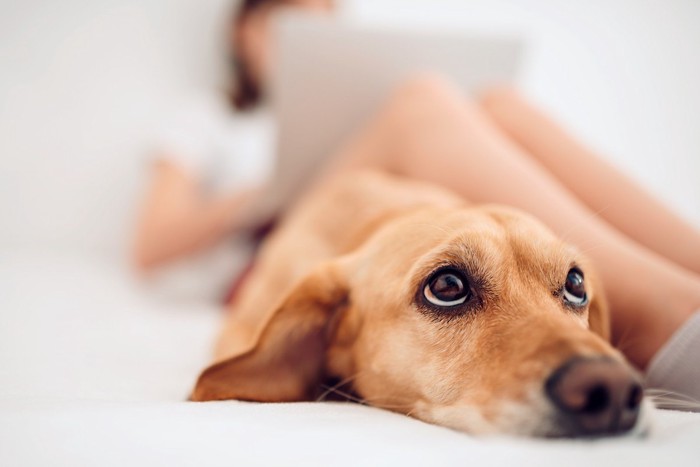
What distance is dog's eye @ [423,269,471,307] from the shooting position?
1062mm

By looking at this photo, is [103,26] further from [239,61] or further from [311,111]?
[311,111]

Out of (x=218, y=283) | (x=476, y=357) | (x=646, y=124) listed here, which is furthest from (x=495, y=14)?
(x=476, y=357)

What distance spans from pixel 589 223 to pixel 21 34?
136 inches

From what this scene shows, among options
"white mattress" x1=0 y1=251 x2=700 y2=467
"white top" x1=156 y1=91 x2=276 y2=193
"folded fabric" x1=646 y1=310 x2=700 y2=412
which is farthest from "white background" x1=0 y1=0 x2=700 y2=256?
"folded fabric" x1=646 y1=310 x2=700 y2=412

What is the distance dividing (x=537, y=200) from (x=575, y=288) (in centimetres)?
39

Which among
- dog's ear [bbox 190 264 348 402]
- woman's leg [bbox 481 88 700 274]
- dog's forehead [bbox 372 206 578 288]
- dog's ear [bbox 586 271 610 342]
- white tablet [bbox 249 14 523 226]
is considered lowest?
dog's ear [bbox 190 264 348 402]

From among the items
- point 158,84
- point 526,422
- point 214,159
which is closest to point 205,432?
point 526,422

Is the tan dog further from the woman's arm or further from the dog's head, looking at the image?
the woman's arm

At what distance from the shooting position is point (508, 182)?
1.56 m

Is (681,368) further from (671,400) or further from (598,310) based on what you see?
(598,310)

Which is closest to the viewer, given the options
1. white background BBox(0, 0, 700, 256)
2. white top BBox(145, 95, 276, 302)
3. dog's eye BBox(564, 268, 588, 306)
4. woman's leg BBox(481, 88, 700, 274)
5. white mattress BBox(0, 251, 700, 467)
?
white mattress BBox(0, 251, 700, 467)

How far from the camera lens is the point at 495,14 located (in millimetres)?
4484

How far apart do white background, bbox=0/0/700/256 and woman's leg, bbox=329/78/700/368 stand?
1369 millimetres

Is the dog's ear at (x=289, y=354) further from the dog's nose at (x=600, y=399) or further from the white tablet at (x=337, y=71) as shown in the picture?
the white tablet at (x=337, y=71)
